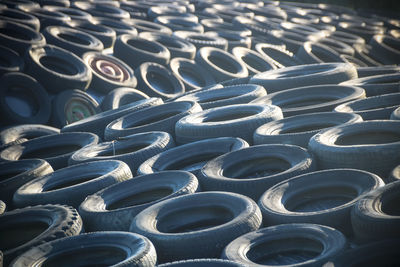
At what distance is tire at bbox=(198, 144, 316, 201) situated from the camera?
6.89 metres

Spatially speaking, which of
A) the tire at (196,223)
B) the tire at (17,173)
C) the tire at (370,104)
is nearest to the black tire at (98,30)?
the tire at (17,173)

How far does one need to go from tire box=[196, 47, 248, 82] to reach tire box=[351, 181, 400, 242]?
10.1 metres

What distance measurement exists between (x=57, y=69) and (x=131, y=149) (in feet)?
19.3

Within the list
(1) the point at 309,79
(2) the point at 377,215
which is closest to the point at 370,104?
(1) the point at 309,79

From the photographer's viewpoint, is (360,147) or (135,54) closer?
(360,147)

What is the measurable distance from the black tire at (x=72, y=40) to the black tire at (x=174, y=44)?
6.45ft

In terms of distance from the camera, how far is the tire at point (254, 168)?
271 inches

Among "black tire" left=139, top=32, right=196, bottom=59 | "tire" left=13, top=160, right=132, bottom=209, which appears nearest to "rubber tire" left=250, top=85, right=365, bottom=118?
"tire" left=13, top=160, right=132, bottom=209

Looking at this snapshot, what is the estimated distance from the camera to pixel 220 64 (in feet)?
54.9

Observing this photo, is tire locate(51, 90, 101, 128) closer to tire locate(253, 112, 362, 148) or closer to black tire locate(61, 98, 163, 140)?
black tire locate(61, 98, 163, 140)

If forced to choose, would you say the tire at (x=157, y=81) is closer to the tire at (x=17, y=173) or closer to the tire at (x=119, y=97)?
the tire at (x=119, y=97)

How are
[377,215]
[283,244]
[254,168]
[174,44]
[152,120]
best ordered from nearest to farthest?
[377,215], [283,244], [254,168], [152,120], [174,44]

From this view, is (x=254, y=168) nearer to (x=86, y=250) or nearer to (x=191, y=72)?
(x=86, y=250)

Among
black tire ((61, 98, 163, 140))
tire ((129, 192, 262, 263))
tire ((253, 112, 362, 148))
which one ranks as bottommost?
black tire ((61, 98, 163, 140))
